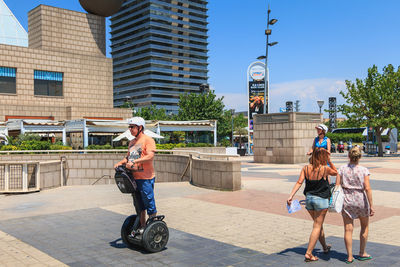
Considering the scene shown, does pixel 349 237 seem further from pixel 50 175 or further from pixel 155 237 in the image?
pixel 50 175

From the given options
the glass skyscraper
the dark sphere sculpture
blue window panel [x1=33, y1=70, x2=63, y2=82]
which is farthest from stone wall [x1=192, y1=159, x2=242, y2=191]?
the glass skyscraper

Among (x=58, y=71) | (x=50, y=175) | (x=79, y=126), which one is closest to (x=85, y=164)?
(x=50, y=175)

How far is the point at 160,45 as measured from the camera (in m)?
152

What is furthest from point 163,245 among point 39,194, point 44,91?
point 44,91

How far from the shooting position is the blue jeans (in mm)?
5723

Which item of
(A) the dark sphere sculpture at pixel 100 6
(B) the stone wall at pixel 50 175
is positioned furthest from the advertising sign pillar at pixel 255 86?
(A) the dark sphere sculpture at pixel 100 6

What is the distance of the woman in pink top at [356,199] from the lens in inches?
204

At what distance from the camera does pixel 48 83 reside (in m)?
38.0

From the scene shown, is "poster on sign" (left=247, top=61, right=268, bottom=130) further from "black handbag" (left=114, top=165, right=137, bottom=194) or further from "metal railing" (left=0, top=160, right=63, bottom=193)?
"black handbag" (left=114, top=165, right=137, bottom=194)

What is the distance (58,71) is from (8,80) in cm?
472

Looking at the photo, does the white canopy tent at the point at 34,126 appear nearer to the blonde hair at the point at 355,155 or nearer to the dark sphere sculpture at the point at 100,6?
the blonde hair at the point at 355,155

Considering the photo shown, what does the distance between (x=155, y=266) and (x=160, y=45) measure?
496ft

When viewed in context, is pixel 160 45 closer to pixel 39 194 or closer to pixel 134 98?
pixel 134 98

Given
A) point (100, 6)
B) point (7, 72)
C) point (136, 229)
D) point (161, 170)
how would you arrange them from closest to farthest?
point (100, 6)
point (136, 229)
point (161, 170)
point (7, 72)
